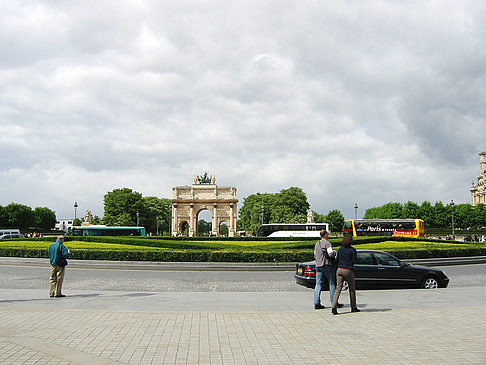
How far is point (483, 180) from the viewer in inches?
5399

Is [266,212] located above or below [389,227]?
above

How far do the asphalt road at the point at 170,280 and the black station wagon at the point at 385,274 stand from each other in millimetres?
2130

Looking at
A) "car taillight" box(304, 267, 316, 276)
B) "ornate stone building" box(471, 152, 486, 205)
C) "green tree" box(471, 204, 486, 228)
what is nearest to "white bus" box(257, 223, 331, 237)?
"car taillight" box(304, 267, 316, 276)

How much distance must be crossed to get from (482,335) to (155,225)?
108m

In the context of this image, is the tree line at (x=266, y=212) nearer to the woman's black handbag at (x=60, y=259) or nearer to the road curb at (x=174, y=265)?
the road curb at (x=174, y=265)

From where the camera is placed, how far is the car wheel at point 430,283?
15.5 meters

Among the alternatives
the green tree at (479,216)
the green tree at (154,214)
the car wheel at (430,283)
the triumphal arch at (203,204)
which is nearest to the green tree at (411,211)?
the green tree at (479,216)

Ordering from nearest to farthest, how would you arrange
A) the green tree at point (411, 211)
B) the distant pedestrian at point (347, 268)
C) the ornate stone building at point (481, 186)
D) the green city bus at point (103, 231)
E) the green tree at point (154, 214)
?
the distant pedestrian at point (347, 268) → the green city bus at point (103, 231) → the green tree at point (154, 214) → the green tree at point (411, 211) → the ornate stone building at point (481, 186)

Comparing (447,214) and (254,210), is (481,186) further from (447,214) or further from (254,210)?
(254,210)

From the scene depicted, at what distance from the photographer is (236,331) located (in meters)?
8.91

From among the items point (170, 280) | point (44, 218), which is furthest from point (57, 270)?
point (44, 218)

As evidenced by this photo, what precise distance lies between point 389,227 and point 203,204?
5747cm

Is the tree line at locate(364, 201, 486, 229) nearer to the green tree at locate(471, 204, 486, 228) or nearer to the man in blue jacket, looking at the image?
the green tree at locate(471, 204, 486, 228)

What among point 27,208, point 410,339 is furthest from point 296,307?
point 27,208
